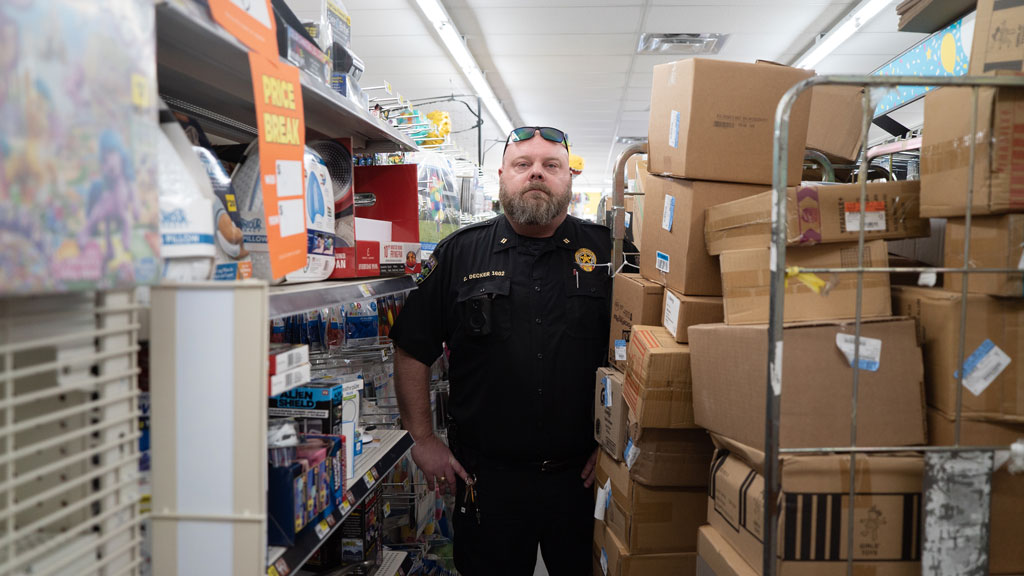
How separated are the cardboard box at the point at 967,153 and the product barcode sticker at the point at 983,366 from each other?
11.7 inches

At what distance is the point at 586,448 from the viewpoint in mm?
2531

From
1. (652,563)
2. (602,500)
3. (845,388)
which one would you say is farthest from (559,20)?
(845,388)

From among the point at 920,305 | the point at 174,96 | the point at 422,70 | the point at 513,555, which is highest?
the point at 422,70

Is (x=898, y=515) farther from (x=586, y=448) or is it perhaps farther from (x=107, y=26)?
(x=107, y=26)

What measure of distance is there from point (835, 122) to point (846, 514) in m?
1.58

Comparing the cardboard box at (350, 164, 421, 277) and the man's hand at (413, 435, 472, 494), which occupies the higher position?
the cardboard box at (350, 164, 421, 277)

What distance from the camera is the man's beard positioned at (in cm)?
256

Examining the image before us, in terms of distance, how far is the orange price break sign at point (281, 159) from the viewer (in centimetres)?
115

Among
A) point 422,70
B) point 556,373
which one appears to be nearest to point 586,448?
point 556,373

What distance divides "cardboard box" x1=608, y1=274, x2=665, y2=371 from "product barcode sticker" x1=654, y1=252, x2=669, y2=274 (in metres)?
0.06

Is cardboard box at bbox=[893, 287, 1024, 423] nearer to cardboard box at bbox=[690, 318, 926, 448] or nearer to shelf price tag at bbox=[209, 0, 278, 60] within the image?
cardboard box at bbox=[690, 318, 926, 448]

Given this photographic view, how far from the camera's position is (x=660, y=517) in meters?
2.03

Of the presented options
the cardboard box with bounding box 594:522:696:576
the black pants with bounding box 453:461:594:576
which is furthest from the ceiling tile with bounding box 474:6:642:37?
the cardboard box with bounding box 594:522:696:576

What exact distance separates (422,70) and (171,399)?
23.8ft
